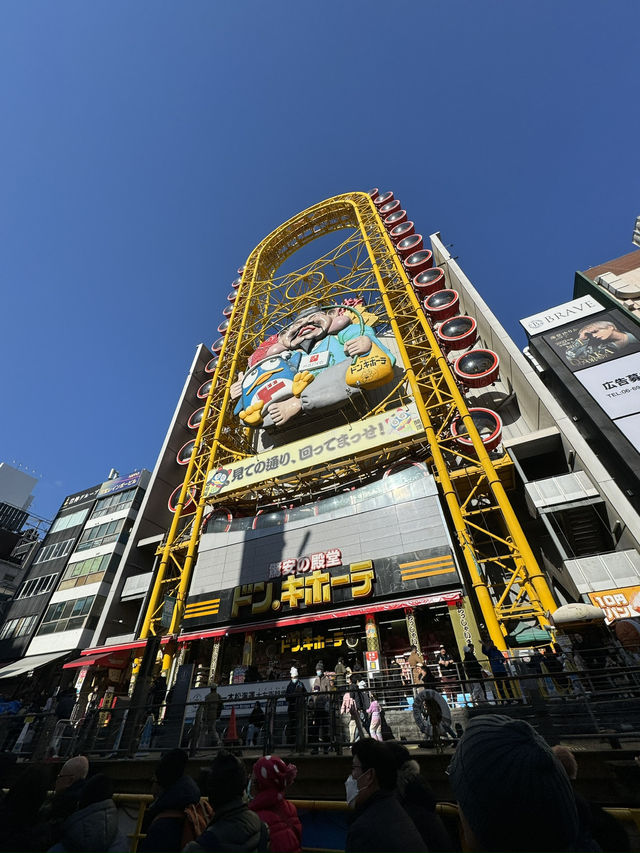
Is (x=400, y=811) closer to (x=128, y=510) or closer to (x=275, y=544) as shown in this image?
(x=275, y=544)

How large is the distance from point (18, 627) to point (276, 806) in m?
36.9

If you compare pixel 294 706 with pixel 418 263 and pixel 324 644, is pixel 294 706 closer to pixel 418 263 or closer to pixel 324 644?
pixel 324 644

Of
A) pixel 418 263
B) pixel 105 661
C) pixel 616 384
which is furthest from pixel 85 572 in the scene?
pixel 616 384

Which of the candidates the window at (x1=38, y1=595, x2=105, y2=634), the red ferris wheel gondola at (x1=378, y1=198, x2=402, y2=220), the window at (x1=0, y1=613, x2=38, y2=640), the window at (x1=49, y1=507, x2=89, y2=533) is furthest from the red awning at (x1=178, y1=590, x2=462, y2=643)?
the red ferris wheel gondola at (x1=378, y1=198, x2=402, y2=220)

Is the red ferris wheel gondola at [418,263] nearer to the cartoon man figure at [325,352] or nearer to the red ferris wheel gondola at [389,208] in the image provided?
the cartoon man figure at [325,352]

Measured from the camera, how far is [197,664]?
757 inches

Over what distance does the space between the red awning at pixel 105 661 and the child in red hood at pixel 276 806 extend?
2300cm

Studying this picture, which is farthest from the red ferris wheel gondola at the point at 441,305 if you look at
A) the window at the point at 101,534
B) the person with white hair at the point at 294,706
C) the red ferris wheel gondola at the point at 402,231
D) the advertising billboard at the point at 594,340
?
the window at the point at 101,534

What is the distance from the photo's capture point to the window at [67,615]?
2686 centimetres

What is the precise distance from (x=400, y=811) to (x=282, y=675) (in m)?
16.8

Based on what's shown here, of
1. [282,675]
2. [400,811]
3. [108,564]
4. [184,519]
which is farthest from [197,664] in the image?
[400,811]

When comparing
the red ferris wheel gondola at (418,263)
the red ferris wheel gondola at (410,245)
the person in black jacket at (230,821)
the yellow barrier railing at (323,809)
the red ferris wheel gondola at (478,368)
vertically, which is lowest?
the yellow barrier railing at (323,809)

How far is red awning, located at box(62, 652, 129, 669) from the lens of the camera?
2100 centimetres

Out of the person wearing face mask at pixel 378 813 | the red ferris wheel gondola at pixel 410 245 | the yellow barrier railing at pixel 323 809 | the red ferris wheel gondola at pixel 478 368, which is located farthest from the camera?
the red ferris wheel gondola at pixel 410 245
